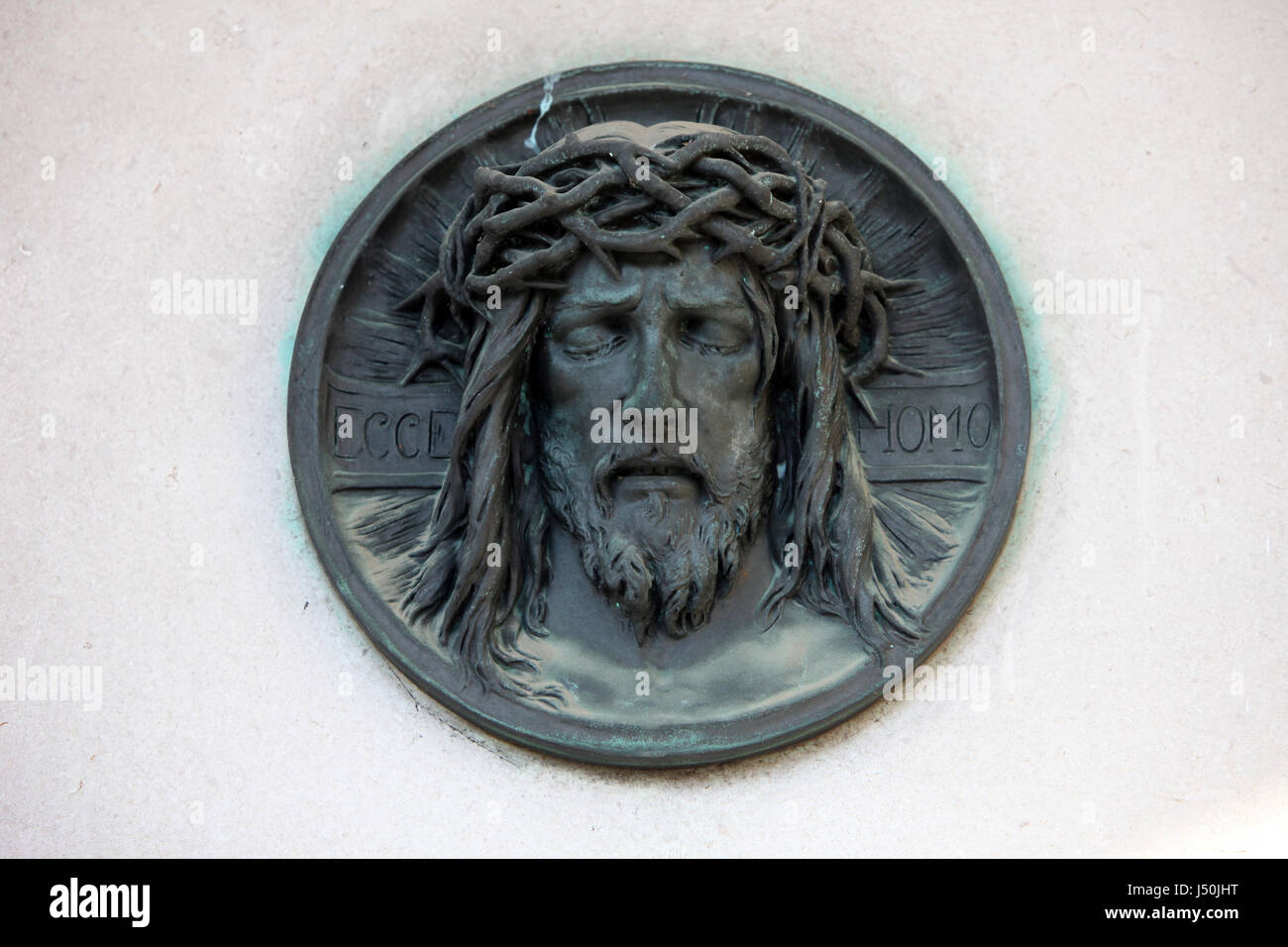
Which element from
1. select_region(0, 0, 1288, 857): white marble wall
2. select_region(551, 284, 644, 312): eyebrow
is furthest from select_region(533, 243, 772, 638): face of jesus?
select_region(0, 0, 1288, 857): white marble wall

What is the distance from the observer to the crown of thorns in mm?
2418

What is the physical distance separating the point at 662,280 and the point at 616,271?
0.23ft

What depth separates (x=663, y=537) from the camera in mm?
2479

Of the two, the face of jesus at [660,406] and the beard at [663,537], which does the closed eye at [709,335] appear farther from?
the beard at [663,537]

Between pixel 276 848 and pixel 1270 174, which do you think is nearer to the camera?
pixel 276 848

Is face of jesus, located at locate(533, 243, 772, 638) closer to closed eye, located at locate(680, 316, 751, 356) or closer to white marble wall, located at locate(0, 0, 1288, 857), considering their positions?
closed eye, located at locate(680, 316, 751, 356)

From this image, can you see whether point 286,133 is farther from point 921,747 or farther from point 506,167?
point 921,747

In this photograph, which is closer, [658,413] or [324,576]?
[658,413]

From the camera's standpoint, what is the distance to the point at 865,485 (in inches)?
101

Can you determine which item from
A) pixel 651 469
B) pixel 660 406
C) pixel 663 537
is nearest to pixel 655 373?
pixel 660 406

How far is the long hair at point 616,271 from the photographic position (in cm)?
243

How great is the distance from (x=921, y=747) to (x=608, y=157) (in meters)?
1.04

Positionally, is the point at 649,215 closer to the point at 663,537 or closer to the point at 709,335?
the point at 709,335
